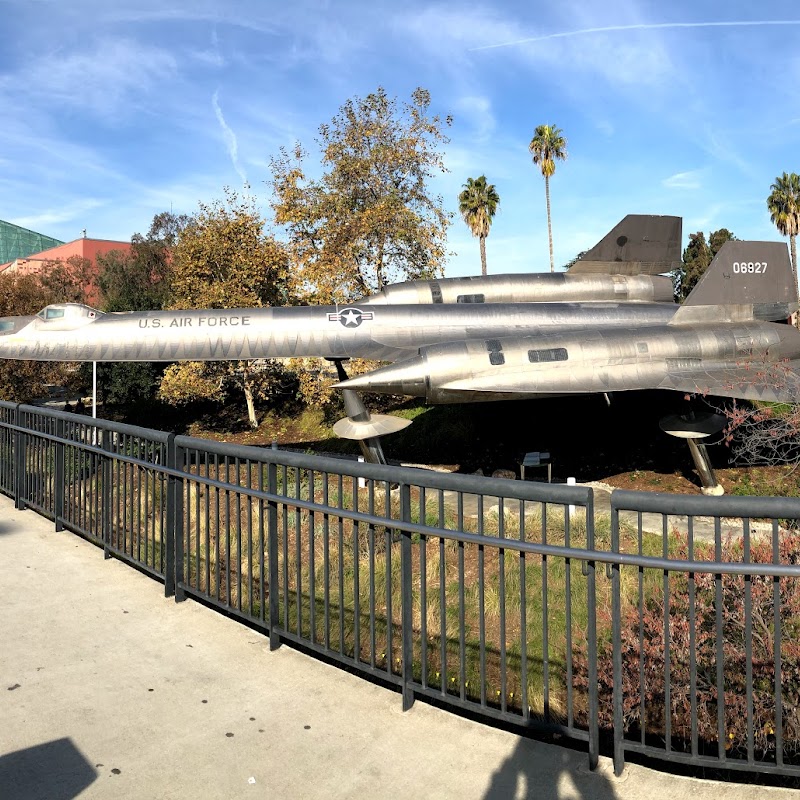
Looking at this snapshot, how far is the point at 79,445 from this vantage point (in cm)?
674

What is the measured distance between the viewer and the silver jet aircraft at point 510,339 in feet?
45.5

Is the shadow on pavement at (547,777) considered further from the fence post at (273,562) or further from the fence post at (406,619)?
the fence post at (273,562)

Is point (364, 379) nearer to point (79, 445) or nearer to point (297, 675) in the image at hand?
point (79, 445)

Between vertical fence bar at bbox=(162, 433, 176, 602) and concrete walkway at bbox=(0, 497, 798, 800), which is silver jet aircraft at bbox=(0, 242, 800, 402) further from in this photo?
concrete walkway at bbox=(0, 497, 798, 800)

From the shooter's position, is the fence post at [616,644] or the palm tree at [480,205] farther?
the palm tree at [480,205]

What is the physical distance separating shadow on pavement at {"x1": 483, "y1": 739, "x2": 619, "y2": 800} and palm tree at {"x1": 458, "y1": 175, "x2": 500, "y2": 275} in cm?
4879

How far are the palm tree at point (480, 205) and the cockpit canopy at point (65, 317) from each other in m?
38.1

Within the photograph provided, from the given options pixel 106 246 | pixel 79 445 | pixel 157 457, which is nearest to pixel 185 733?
pixel 157 457

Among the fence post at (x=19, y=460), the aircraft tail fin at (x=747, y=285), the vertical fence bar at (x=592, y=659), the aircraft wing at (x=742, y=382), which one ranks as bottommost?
the vertical fence bar at (x=592, y=659)

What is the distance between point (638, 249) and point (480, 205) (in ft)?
112

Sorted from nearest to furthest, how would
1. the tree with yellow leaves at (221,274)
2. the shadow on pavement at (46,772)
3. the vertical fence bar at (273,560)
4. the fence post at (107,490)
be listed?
the shadow on pavement at (46,772), the vertical fence bar at (273,560), the fence post at (107,490), the tree with yellow leaves at (221,274)

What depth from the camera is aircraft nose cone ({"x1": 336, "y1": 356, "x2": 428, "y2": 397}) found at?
13625 millimetres

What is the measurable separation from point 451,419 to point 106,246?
218 feet

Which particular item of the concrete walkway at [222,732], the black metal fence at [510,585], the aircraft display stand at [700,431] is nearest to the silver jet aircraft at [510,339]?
the aircraft display stand at [700,431]
